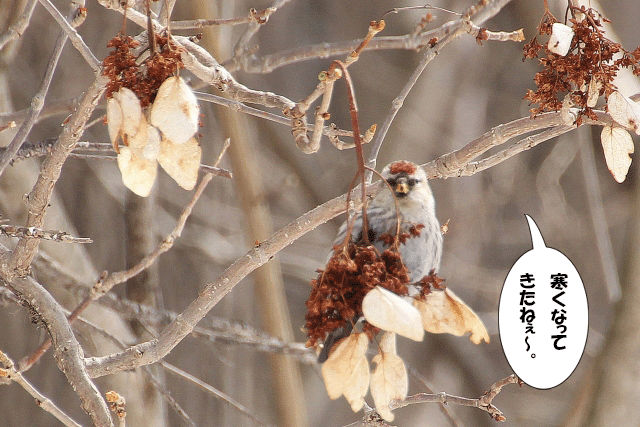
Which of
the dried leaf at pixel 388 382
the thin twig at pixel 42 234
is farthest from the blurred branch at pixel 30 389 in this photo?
the dried leaf at pixel 388 382

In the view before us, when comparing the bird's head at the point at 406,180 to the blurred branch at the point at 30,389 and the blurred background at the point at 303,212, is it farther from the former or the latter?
the blurred background at the point at 303,212

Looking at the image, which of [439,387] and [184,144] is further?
[439,387]

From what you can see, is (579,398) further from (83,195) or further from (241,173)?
(83,195)

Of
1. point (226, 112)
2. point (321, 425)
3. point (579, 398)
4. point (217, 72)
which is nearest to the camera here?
point (217, 72)

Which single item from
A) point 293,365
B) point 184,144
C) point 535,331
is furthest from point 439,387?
point 184,144

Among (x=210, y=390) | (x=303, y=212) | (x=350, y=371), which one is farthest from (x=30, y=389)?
(x=303, y=212)
